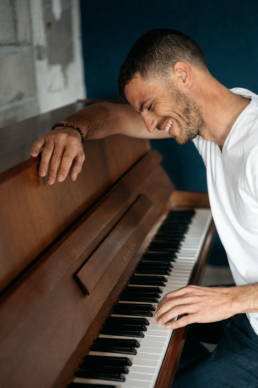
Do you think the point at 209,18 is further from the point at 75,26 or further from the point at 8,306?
the point at 8,306

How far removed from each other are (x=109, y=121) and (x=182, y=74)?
1.62 feet

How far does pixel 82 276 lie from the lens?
1262mm

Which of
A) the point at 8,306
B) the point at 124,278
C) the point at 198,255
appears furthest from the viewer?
the point at 198,255

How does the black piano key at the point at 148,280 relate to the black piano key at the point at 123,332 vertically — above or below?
below

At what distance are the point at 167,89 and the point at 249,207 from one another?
399 mm

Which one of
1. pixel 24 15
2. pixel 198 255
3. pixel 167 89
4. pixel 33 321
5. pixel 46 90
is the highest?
pixel 24 15

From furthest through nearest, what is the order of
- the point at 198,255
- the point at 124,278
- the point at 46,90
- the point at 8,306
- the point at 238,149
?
the point at 46,90 → the point at 198,255 → the point at 124,278 → the point at 238,149 → the point at 8,306

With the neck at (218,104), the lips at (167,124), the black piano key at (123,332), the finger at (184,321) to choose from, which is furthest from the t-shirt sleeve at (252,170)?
→ the black piano key at (123,332)

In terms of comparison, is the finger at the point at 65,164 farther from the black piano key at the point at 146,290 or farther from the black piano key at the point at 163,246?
the black piano key at the point at 163,246

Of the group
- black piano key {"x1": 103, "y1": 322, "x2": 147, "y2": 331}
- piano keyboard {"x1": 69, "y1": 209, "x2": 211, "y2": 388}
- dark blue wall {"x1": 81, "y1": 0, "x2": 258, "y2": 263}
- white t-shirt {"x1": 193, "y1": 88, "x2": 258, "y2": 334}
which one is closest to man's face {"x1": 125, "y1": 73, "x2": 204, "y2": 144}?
white t-shirt {"x1": 193, "y1": 88, "x2": 258, "y2": 334}

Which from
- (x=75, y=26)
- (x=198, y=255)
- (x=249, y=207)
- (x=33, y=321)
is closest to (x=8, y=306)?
(x=33, y=321)

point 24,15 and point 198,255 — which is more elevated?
point 24,15

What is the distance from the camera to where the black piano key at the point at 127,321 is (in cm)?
130

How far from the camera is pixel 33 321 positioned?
40.9 inches
